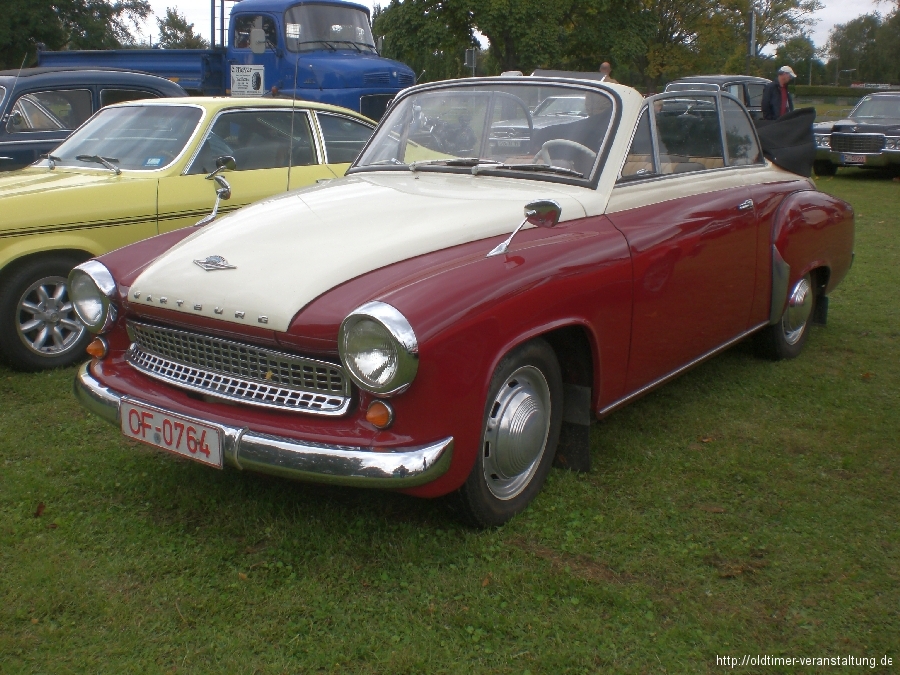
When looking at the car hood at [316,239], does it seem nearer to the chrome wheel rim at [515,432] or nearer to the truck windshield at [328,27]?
the chrome wheel rim at [515,432]

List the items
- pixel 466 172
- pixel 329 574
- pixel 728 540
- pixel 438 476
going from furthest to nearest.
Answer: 1. pixel 466 172
2. pixel 728 540
3. pixel 329 574
4. pixel 438 476

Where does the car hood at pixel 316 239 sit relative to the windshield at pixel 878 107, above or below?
below

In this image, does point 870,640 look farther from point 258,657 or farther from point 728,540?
point 258,657

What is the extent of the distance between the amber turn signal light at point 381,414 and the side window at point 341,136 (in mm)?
4016

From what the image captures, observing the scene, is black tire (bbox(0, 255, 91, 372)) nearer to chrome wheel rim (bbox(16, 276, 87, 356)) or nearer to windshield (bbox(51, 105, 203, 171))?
chrome wheel rim (bbox(16, 276, 87, 356))

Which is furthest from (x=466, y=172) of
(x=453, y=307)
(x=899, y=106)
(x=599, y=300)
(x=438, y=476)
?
(x=899, y=106)

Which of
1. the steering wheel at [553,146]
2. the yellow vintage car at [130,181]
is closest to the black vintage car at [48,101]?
the yellow vintage car at [130,181]

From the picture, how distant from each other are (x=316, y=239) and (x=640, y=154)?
1.62m

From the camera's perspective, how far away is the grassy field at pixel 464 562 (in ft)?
8.54

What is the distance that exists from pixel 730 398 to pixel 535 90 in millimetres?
1935

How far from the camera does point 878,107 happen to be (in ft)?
53.2

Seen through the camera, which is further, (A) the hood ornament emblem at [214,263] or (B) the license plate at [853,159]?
(B) the license plate at [853,159]

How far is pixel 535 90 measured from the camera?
13.4 ft

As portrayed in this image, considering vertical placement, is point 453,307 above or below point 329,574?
above
